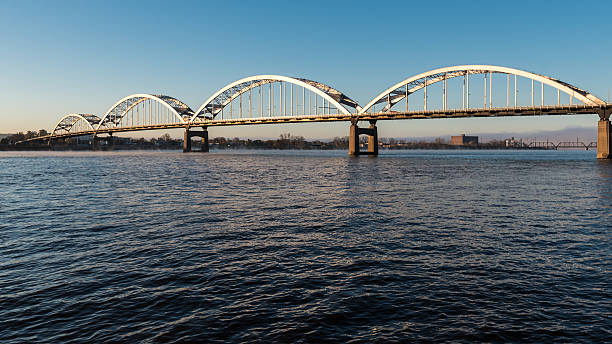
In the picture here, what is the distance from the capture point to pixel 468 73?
3526 inches

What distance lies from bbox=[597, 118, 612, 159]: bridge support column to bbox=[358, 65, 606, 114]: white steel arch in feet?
11.6

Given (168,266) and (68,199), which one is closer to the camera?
(168,266)

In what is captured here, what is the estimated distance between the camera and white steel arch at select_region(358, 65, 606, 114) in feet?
239

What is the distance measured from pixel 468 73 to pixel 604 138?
29.5 m

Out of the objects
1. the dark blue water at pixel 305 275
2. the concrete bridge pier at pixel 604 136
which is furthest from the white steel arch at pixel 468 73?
the dark blue water at pixel 305 275

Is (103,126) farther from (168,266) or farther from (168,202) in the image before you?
(168,266)

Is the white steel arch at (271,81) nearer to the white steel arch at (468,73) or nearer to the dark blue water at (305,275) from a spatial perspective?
the white steel arch at (468,73)

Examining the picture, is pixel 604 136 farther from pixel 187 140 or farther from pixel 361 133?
pixel 187 140

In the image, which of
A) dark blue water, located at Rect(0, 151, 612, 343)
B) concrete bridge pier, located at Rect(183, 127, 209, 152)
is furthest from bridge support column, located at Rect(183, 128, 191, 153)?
dark blue water, located at Rect(0, 151, 612, 343)

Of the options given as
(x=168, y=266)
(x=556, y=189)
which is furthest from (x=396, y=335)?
(x=556, y=189)

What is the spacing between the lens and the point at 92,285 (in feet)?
27.9

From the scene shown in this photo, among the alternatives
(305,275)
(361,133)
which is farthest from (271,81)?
(305,275)

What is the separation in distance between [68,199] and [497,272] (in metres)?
22.0

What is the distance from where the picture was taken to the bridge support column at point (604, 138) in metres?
68.8
